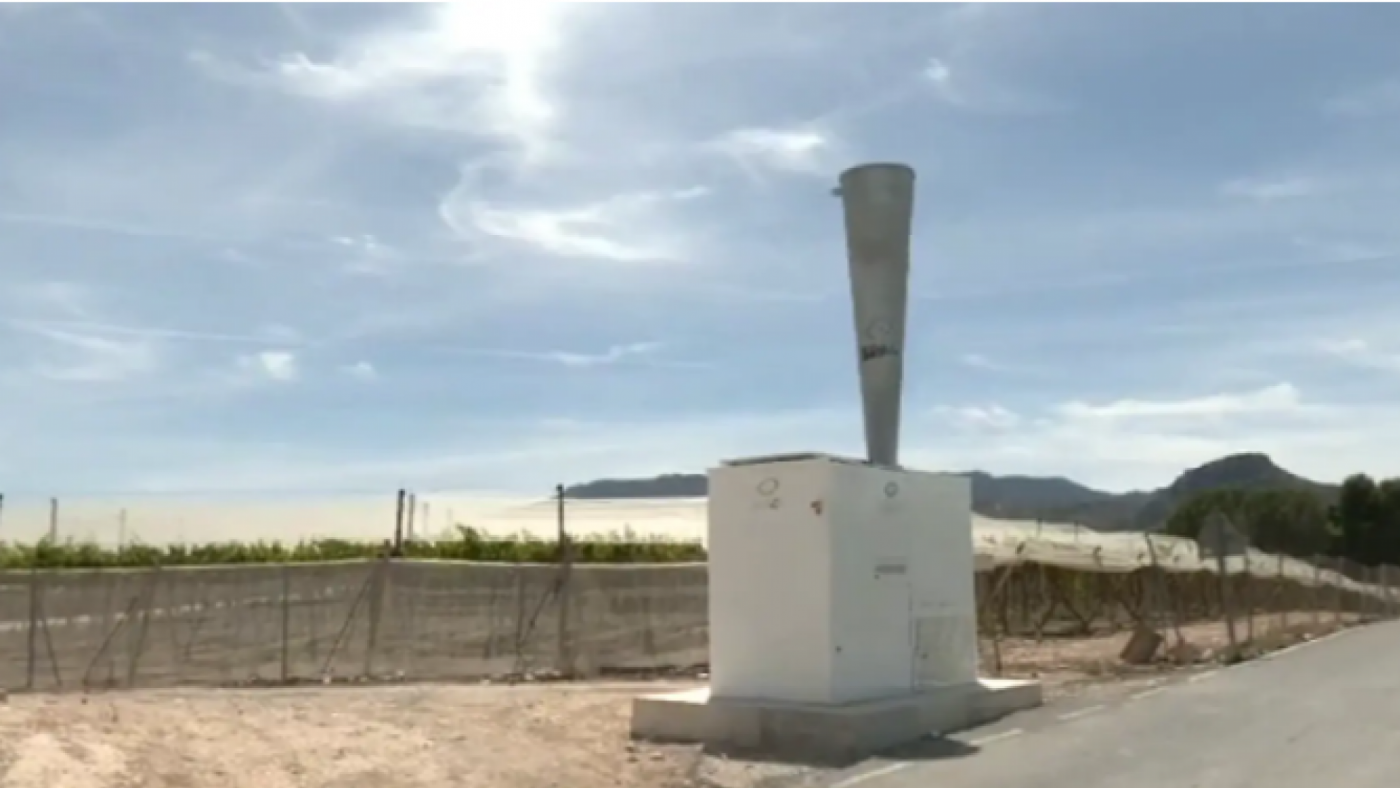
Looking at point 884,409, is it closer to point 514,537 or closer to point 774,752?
point 774,752

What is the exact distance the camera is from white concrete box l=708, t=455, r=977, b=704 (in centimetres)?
1538

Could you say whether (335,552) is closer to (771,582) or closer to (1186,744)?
(771,582)

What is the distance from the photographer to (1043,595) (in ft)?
130

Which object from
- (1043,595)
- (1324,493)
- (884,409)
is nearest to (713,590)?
(884,409)

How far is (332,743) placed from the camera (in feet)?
42.7

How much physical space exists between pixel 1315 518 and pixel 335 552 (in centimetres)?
8285

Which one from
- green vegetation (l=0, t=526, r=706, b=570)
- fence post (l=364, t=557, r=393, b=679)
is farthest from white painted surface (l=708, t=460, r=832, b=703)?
green vegetation (l=0, t=526, r=706, b=570)

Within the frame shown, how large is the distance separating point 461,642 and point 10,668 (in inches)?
230

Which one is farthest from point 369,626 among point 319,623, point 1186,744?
point 1186,744

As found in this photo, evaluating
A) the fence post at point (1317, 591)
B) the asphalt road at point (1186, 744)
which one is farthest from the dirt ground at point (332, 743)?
the fence post at point (1317, 591)

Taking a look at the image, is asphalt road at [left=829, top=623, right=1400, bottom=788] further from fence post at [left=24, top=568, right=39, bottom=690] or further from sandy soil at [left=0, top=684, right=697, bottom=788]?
fence post at [left=24, top=568, right=39, bottom=690]

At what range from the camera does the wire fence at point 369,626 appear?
19000 millimetres

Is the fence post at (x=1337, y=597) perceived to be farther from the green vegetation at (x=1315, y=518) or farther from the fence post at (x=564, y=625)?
the green vegetation at (x=1315, y=518)

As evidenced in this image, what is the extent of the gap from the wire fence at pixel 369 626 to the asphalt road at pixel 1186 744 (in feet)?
17.5
